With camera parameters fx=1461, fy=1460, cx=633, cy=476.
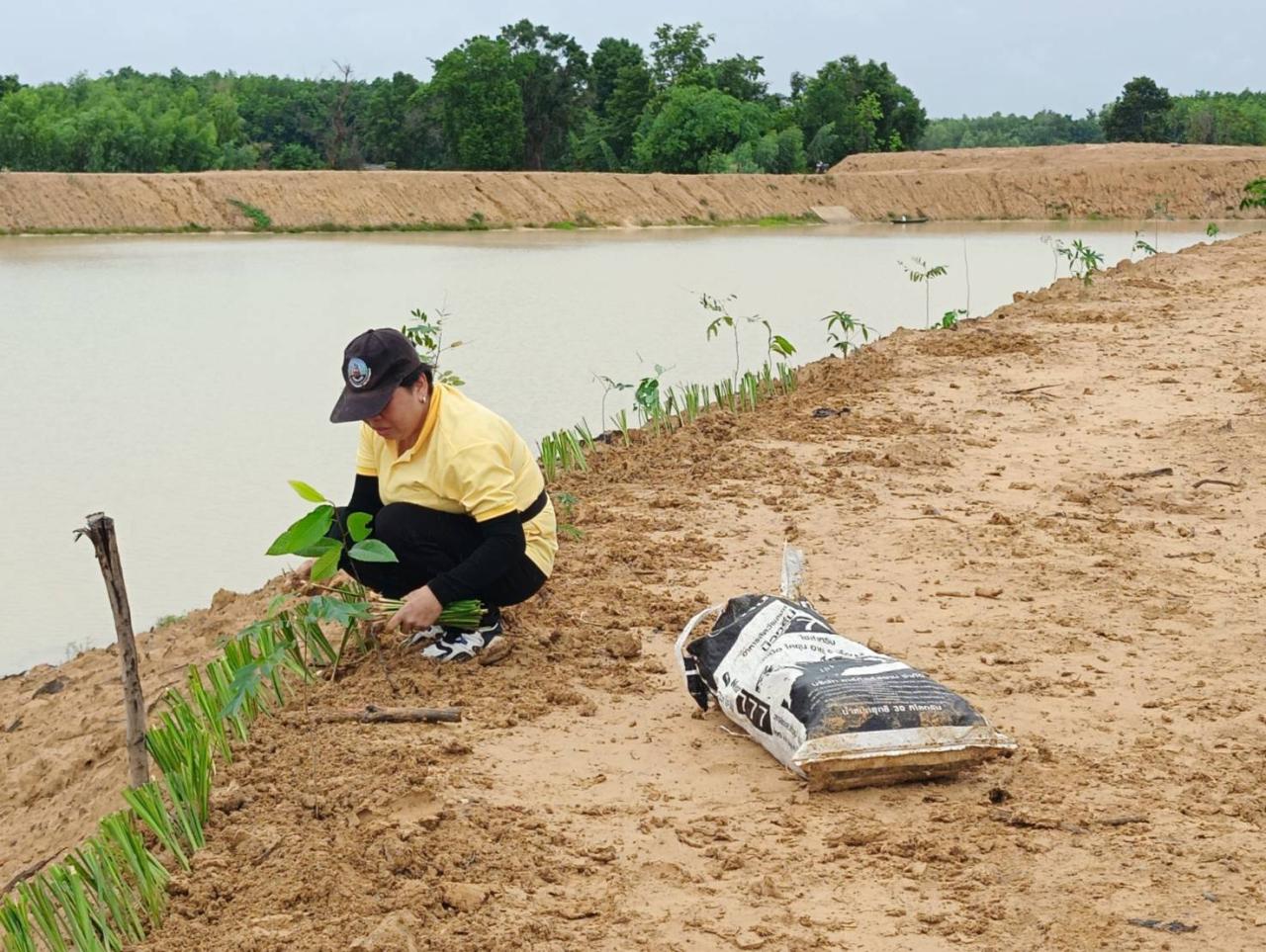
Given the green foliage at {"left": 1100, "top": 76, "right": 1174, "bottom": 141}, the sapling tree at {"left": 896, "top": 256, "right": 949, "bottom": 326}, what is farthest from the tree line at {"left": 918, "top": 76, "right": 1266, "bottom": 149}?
Answer: the sapling tree at {"left": 896, "top": 256, "right": 949, "bottom": 326}

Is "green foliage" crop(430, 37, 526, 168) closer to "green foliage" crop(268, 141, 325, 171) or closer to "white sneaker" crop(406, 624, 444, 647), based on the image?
"green foliage" crop(268, 141, 325, 171)

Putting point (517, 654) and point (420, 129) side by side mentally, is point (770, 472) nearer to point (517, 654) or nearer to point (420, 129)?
point (517, 654)

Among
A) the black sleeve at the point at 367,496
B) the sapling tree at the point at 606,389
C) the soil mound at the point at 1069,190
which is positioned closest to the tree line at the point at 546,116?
the soil mound at the point at 1069,190

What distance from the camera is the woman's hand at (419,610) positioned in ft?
11.6

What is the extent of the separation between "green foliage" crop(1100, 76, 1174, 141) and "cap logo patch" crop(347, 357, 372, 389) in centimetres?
5864

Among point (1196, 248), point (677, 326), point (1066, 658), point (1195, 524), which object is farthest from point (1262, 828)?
point (1196, 248)

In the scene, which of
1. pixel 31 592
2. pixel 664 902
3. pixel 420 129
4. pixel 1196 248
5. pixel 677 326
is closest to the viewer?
pixel 664 902

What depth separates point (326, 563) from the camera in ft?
11.4

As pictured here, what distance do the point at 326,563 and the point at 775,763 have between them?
115 centimetres

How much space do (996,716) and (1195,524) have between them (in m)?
2.01

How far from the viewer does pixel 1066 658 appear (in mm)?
3852

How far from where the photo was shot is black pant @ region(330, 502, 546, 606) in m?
3.65

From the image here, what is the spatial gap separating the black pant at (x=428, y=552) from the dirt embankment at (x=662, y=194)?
27.2 meters

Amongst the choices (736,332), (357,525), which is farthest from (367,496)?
(736,332)
